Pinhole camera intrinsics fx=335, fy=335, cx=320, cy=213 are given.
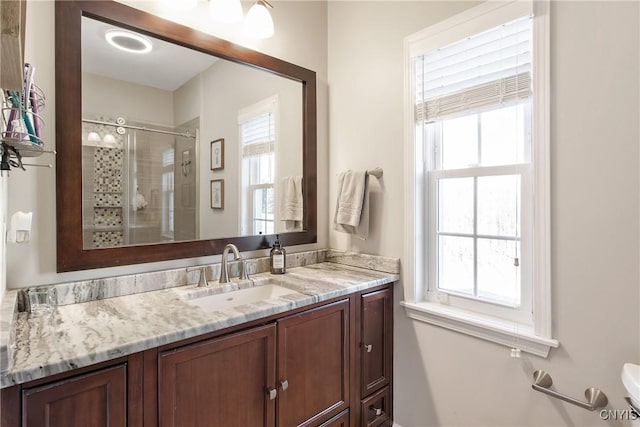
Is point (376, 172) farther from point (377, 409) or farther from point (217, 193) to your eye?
point (377, 409)

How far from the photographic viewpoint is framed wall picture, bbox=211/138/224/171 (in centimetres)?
172

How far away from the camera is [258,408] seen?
1.26 m

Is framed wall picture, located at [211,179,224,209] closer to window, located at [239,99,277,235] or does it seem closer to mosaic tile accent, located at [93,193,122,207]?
window, located at [239,99,277,235]

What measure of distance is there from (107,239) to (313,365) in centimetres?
102

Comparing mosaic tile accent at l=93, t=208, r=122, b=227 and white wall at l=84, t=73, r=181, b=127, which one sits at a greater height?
white wall at l=84, t=73, r=181, b=127

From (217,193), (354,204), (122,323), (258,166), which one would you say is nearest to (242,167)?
(258,166)

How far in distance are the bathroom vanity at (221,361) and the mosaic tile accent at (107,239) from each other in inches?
8.9

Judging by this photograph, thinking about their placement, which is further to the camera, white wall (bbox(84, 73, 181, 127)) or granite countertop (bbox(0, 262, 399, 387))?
white wall (bbox(84, 73, 181, 127))

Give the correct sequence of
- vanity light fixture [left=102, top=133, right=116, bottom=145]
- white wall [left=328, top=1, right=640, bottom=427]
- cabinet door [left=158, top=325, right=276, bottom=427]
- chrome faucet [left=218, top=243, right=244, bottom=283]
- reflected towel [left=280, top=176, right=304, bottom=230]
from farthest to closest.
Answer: reflected towel [left=280, top=176, right=304, bottom=230] → chrome faucet [left=218, top=243, right=244, bottom=283] → vanity light fixture [left=102, top=133, right=116, bottom=145] → white wall [left=328, top=1, right=640, bottom=427] → cabinet door [left=158, top=325, right=276, bottom=427]

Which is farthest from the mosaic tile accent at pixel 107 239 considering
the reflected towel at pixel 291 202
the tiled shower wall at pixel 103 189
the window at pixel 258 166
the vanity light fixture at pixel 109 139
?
the reflected towel at pixel 291 202

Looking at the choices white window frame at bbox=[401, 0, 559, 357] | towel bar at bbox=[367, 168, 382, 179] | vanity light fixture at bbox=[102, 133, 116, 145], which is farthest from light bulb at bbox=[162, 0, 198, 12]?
towel bar at bbox=[367, 168, 382, 179]

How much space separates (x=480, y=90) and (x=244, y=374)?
1.55 m

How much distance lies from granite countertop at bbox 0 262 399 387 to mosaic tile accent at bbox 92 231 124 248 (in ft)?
0.73

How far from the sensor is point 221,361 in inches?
45.9
